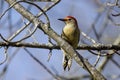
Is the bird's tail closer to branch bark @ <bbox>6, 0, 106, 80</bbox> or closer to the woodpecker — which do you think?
the woodpecker

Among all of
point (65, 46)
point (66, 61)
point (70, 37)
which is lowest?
point (66, 61)

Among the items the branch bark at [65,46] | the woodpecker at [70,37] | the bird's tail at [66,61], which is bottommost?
the bird's tail at [66,61]

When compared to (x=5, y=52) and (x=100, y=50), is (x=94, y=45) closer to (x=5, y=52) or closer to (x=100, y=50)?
(x=100, y=50)

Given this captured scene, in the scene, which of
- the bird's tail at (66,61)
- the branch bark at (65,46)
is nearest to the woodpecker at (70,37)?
the bird's tail at (66,61)

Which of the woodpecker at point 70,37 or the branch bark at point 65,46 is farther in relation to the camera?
the woodpecker at point 70,37

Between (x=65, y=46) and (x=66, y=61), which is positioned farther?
Answer: (x=66, y=61)

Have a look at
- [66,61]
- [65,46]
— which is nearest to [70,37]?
[66,61]

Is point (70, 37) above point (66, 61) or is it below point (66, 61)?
above

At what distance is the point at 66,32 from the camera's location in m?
3.83

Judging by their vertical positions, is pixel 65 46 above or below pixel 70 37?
above

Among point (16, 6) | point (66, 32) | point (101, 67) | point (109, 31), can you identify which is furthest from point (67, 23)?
point (109, 31)

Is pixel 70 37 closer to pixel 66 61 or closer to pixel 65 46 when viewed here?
pixel 66 61

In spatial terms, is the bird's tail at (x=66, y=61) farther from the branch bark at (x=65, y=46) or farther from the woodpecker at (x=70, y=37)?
the branch bark at (x=65, y=46)

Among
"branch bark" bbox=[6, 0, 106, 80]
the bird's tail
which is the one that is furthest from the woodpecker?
"branch bark" bbox=[6, 0, 106, 80]
